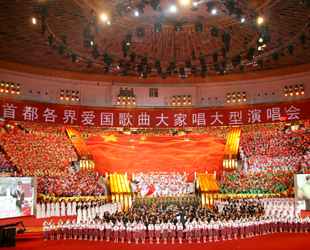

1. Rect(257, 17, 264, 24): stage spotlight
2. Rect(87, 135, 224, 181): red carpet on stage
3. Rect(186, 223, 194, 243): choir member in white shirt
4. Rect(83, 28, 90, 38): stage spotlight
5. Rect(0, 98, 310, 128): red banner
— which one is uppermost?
Rect(83, 28, 90, 38): stage spotlight

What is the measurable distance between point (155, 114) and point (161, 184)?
431 inches

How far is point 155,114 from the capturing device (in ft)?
102

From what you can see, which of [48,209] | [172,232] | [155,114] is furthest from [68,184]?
[155,114]

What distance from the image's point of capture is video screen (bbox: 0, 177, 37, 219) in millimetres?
15992

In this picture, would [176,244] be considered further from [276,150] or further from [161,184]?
A: [276,150]

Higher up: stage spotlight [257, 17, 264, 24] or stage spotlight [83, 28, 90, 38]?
stage spotlight [83, 28, 90, 38]

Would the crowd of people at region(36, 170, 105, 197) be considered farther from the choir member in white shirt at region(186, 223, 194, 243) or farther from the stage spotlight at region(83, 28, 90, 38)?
the stage spotlight at region(83, 28, 90, 38)

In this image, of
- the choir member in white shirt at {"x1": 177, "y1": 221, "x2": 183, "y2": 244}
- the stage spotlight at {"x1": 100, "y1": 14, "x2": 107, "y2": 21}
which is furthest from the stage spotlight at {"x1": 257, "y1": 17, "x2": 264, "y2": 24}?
the choir member in white shirt at {"x1": 177, "y1": 221, "x2": 183, "y2": 244}

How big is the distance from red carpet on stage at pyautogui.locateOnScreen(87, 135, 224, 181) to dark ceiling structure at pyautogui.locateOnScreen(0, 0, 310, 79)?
7.34 meters

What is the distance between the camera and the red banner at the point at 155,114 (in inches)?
1070

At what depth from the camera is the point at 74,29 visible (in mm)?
19438

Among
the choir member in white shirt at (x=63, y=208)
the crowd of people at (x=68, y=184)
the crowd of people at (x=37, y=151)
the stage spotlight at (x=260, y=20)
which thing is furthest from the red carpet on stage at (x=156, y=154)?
the stage spotlight at (x=260, y=20)

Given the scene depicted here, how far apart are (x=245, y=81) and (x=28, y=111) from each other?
2214 centimetres

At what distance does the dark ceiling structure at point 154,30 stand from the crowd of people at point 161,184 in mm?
8238
